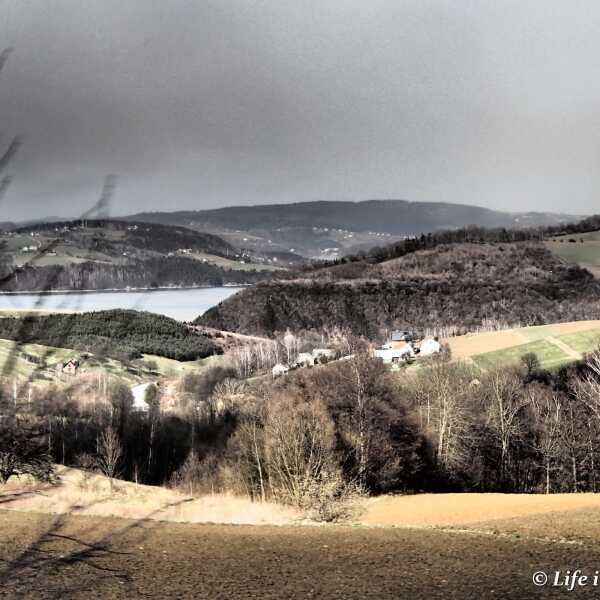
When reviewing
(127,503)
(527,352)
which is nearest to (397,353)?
(527,352)

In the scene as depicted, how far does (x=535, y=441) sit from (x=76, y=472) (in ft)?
111

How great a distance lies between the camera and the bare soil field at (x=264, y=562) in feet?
55.5

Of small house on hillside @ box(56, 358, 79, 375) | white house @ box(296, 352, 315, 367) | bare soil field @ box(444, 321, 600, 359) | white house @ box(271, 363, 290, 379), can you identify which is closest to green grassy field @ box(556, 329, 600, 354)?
bare soil field @ box(444, 321, 600, 359)

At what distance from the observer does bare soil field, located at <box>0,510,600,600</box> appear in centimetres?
1691

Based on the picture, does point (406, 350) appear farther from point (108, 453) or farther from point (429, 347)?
point (108, 453)

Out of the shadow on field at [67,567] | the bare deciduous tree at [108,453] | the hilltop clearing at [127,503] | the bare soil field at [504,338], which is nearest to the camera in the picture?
the shadow on field at [67,567]

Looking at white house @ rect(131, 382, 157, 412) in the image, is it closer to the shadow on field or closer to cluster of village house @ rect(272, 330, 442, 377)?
cluster of village house @ rect(272, 330, 442, 377)

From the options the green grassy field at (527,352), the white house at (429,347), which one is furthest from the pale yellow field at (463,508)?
the white house at (429,347)

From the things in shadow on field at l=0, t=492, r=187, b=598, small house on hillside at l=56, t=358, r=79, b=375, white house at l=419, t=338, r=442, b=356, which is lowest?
shadow on field at l=0, t=492, r=187, b=598

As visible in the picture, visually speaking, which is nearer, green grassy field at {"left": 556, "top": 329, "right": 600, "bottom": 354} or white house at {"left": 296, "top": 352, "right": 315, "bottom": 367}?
green grassy field at {"left": 556, "top": 329, "right": 600, "bottom": 354}

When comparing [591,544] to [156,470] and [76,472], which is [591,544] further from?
[156,470]

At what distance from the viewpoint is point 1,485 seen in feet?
117

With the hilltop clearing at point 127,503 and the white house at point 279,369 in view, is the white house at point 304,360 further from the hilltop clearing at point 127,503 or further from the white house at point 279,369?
the hilltop clearing at point 127,503

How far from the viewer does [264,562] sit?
2136 cm
